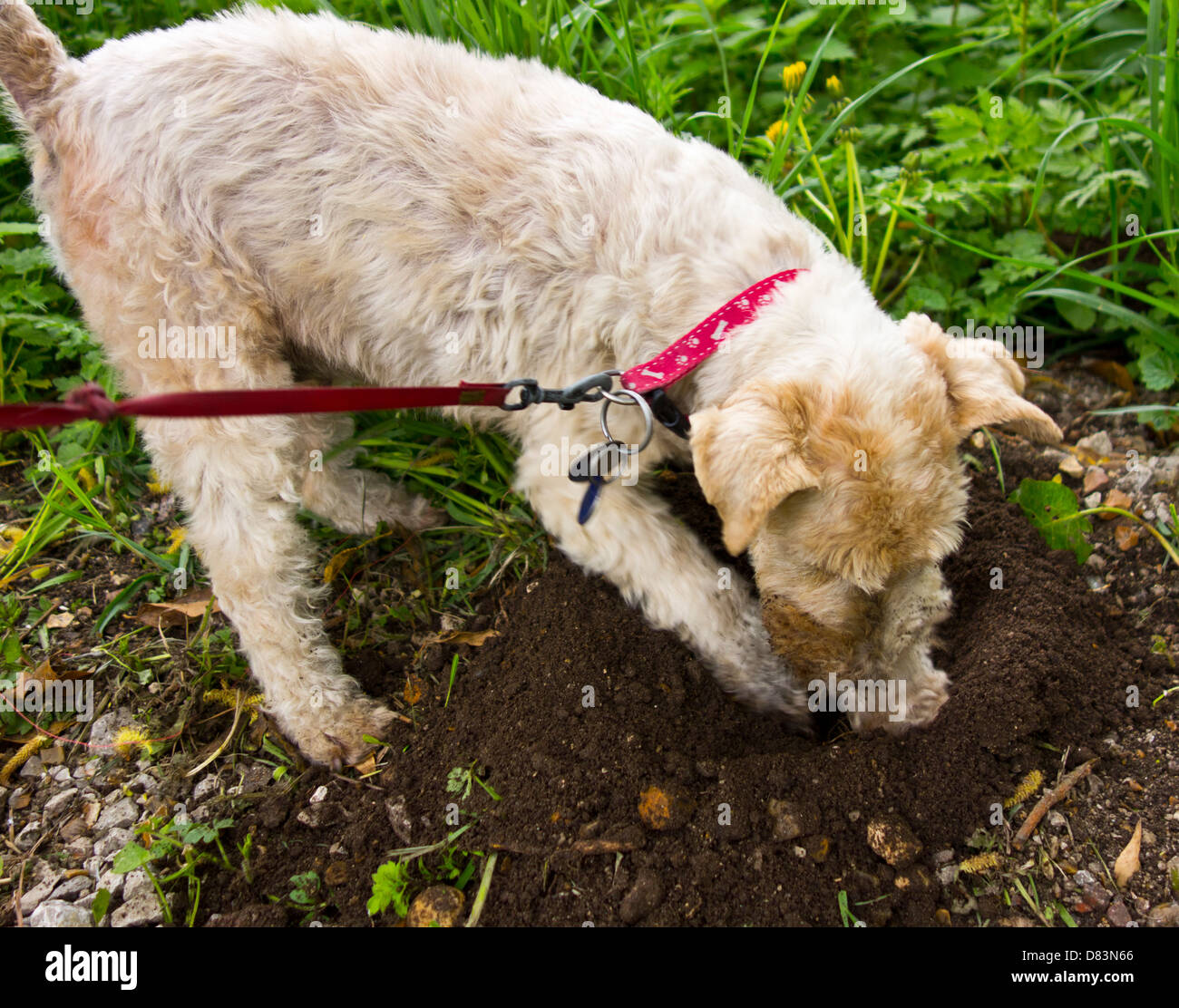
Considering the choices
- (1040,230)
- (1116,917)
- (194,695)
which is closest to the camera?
(1116,917)

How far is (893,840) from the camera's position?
2570 mm

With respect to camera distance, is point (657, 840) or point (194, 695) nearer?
point (657, 840)

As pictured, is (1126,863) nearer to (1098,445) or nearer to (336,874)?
(1098,445)

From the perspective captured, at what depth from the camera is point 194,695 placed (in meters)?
3.35

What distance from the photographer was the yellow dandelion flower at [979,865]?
102 inches

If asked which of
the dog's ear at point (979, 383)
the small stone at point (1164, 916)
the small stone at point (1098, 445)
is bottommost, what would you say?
the small stone at point (1164, 916)

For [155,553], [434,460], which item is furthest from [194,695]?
[434,460]

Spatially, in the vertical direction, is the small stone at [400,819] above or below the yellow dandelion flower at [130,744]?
above

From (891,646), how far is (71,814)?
3041 millimetres

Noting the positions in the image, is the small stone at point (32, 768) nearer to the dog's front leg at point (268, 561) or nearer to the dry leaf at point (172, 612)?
the dry leaf at point (172, 612)

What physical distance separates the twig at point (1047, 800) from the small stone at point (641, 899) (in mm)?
1161

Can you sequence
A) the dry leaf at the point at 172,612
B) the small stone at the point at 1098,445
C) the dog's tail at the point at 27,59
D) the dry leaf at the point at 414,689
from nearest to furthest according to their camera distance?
the dog's tail at the point at 27,59, the dry leaf at the point at 414,689, the dry leaf at the point at 172,612, the small stone at the point at 1098,445

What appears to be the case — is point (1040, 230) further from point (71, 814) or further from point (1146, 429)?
point (71, 814)

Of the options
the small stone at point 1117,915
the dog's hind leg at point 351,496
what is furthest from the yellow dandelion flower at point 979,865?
the dog's hind leg at point 351,496
